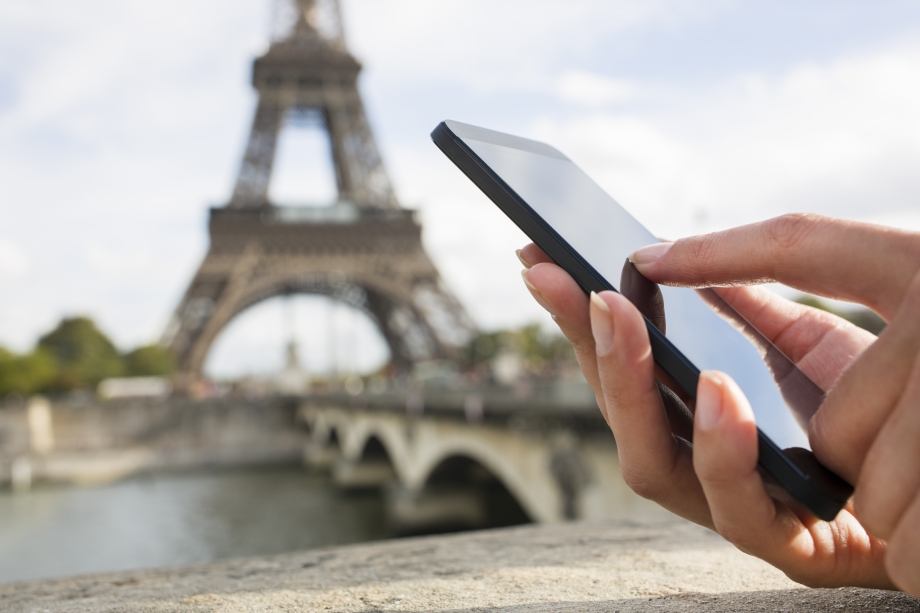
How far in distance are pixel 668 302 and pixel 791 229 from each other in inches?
13.2

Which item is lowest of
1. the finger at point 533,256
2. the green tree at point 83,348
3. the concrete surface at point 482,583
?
the concrete surface at point 482,583

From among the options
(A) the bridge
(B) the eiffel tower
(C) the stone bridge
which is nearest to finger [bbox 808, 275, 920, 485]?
(C) the stone bridge

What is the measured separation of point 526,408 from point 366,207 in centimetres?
3081

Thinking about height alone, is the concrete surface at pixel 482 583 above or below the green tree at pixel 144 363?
below

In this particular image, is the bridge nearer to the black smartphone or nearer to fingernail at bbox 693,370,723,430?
the black smartphone

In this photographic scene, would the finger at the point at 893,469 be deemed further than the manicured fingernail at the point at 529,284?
No

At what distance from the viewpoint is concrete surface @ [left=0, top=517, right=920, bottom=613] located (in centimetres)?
179

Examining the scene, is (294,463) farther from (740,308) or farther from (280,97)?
(740,308)

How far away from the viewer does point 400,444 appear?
65.4 ft

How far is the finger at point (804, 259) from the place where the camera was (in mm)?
1104

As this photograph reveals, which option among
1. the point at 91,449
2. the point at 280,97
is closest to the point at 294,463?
the point at 91,449

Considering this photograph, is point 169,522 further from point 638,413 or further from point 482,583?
point 638,413

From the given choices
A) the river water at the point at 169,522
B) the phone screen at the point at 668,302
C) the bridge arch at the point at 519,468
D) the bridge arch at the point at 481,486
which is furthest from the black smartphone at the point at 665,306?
the bridge arch at the point at 481,486

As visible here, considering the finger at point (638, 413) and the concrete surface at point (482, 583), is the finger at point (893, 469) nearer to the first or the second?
the finger at point (638, 413)
